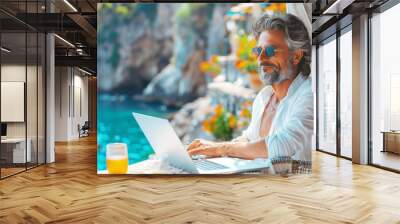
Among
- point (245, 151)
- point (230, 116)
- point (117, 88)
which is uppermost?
point (117, 88)

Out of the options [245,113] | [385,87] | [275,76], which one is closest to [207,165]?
[245,113]

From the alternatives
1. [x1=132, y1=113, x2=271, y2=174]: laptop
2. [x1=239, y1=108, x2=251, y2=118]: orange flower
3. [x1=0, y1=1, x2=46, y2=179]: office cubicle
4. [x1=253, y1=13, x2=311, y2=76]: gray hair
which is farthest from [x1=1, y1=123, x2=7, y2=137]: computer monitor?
[x1=253, y1=13, x2=311, y2=76]: gray hair

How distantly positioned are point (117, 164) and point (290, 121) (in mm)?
2879

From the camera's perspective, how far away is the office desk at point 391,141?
6711 millimetres

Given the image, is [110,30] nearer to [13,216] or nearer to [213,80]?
[213,80]

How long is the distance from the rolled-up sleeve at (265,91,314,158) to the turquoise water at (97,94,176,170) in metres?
1.74

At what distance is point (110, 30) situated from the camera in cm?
615

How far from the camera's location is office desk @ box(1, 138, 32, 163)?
6.17 m

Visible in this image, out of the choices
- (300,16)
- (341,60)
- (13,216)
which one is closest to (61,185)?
(13,216)

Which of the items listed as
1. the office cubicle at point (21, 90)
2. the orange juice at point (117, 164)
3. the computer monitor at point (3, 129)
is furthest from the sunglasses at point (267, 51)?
the computer monitor at point (3, 129)

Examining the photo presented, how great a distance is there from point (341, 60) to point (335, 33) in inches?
28.4

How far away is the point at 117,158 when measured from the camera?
6160 mm

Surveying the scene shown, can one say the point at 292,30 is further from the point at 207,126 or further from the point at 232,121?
the point at 207,126

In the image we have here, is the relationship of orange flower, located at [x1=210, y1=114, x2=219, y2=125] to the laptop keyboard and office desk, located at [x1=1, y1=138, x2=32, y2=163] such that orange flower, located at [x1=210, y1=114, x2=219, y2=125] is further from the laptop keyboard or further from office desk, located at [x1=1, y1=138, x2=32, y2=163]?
office desk, located at [x1=1, y1=138, x2=32, y2=163]
